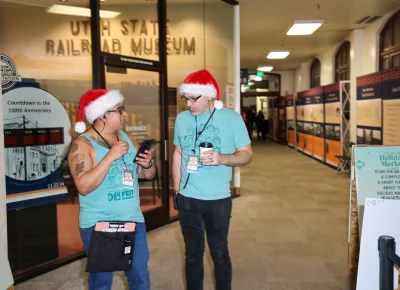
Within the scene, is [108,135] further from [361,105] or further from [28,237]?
[361,105]

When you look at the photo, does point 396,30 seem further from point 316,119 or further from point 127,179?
point 127,179

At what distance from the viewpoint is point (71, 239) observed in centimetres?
436

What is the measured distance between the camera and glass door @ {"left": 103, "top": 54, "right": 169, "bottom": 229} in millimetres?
5223

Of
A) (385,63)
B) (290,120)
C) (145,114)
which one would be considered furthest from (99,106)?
(290,120)

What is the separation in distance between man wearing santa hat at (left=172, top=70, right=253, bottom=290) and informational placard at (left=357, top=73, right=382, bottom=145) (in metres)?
5.32

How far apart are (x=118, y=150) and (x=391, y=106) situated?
5.52 m

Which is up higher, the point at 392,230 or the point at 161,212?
the point at 392,230

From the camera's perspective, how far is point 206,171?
102 inches

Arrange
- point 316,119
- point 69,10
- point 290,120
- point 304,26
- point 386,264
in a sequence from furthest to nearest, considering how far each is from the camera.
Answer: point 290,120
point 316,119
point 304,26
point 69,10
point 386,264

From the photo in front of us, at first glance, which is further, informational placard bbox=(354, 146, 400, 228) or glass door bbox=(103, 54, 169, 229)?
glass door bbox=(103, 54, 169, 229)

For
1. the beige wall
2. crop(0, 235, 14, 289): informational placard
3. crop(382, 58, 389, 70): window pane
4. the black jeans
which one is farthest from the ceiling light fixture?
crop(382, 58, 389, 70): window pane

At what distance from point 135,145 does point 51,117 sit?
67.0 inches

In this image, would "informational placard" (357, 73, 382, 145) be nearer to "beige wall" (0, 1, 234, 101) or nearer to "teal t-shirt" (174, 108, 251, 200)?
"beige wall" (0, 1, 234, 101)

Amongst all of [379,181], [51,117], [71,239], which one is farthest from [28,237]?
[379,181]
